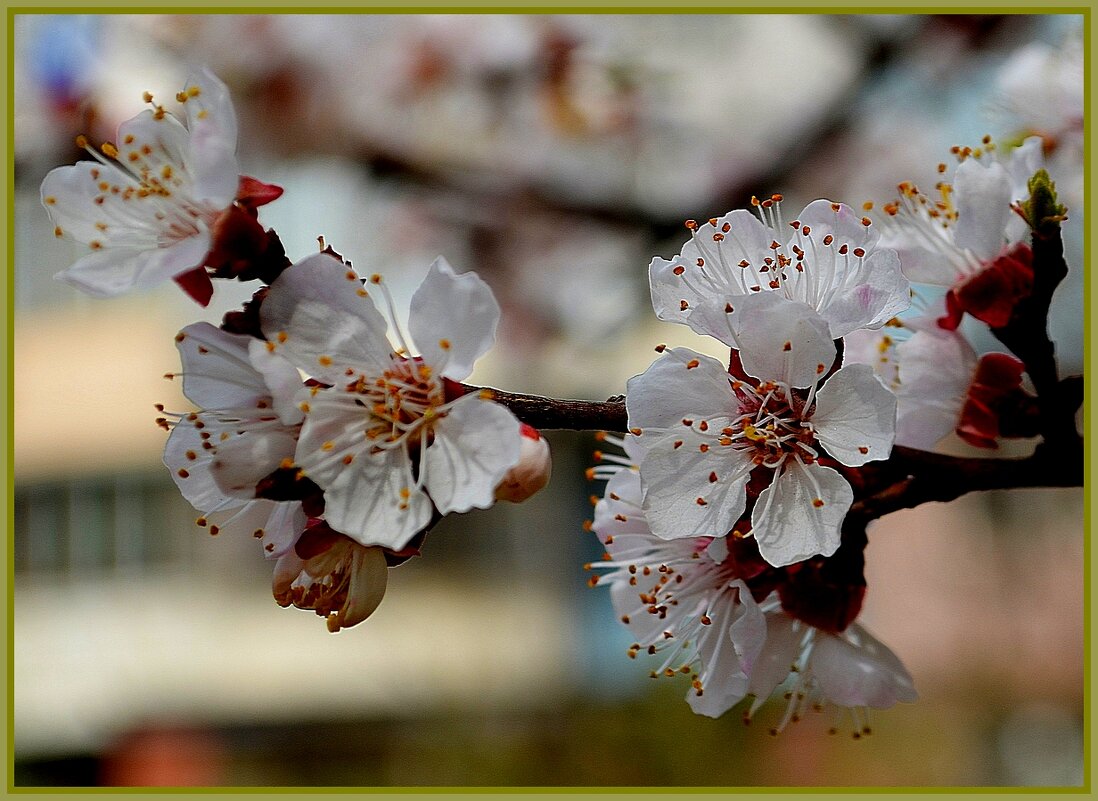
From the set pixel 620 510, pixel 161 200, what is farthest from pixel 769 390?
pixel 161 200

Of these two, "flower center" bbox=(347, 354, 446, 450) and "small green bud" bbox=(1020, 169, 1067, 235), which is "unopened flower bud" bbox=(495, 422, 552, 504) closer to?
"flower center" bbox=(347, 354, 446, 450)

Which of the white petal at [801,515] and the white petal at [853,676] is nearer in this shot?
the white petal at [801,515]

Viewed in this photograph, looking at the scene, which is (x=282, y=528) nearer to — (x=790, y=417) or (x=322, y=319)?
(x=322, y=319)

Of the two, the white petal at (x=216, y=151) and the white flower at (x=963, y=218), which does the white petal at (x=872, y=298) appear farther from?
the white petal at (x=216, y=151)

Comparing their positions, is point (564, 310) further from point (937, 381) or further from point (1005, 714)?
point (1005, 714)

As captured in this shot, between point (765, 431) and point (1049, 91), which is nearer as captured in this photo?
point (765, 431)

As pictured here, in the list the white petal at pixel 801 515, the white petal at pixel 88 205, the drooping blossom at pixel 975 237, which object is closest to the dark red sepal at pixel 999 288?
the drooping blossom at pixel 975 237

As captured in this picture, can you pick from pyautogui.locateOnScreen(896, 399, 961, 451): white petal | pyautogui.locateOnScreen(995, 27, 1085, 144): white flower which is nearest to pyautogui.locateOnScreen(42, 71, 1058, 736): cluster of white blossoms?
pyautogui.locateOnScreen(896, 399, 961, 451): white petal
